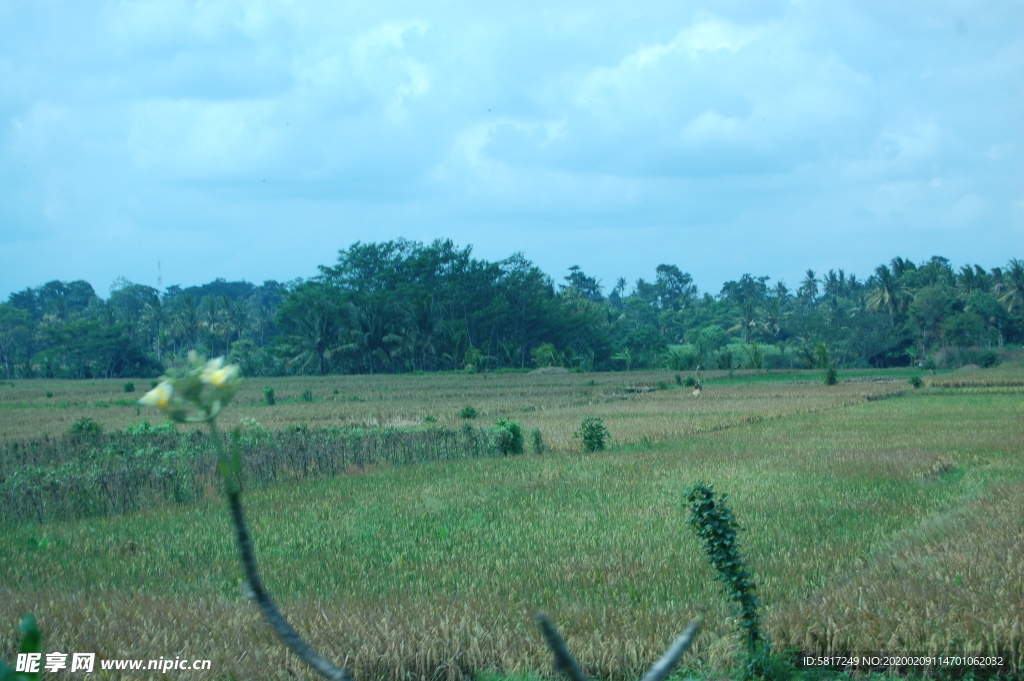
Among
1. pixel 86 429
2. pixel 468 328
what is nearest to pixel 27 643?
pixel 86 429

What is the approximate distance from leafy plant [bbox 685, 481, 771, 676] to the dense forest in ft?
168

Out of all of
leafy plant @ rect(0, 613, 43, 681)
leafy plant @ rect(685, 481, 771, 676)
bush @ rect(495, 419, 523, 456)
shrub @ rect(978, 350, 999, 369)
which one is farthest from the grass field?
shrub @ rect(978, 350, 999, 369)

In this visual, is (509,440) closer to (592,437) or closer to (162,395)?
(592,437)

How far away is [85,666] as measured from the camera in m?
4.30

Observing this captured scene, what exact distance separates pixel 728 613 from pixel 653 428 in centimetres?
1501

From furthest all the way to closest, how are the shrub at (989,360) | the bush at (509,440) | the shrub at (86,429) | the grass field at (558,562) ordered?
1. the shrub at (989,360)
2. the shrub at (86,429)
3. the bush at (509,440)
4. the grass field at (558,562)

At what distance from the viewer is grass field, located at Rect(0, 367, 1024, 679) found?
471cm

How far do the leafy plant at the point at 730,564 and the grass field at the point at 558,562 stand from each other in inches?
6.4

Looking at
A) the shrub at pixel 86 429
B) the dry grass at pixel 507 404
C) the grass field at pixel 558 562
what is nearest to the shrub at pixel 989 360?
the dry grass at pixel 507 404

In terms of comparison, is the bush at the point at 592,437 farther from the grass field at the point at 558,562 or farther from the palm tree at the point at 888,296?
the palm tree at the point at 888,296

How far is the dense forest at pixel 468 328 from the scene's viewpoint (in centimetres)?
5569

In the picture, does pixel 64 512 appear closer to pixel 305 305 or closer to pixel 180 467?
pixel 180 467

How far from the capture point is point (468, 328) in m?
65.9

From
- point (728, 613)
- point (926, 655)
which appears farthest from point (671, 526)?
point (926, 655)
